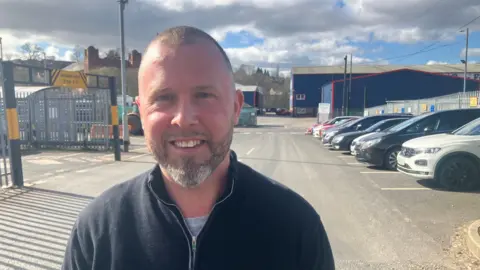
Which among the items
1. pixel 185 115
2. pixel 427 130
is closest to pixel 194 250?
pixel 185 115

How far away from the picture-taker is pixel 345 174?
9.59m

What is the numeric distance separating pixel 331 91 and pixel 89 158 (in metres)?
47.6

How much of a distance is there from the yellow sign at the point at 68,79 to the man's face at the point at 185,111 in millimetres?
9520

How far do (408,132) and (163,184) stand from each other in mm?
9877

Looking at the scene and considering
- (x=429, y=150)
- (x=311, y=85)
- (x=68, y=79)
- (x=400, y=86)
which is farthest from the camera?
(x=311, y=85)

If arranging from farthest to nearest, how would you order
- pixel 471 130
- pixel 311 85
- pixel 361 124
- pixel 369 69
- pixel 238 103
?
pixel 369 69
pixel 311 85
pixel 361 124
pixel 471 130
pixel 238 103

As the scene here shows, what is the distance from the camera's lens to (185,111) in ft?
4.60

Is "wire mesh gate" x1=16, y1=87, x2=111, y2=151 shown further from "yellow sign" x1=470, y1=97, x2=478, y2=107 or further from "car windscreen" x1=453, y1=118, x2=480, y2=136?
"yellow sign" x1=470, y1=97, x2=478, y2=107

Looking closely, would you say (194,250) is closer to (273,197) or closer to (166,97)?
(273,197)

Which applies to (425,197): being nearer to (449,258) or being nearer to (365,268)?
(449,258)

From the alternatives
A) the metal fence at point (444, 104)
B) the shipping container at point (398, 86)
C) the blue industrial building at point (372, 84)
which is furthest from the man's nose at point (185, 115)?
the blue industrial building at point (372, 84)

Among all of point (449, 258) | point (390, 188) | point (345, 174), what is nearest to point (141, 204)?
point (449, 258)

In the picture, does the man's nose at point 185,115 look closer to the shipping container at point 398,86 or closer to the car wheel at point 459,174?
the car wheel at point 459,174

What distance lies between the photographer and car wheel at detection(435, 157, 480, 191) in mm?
7285
